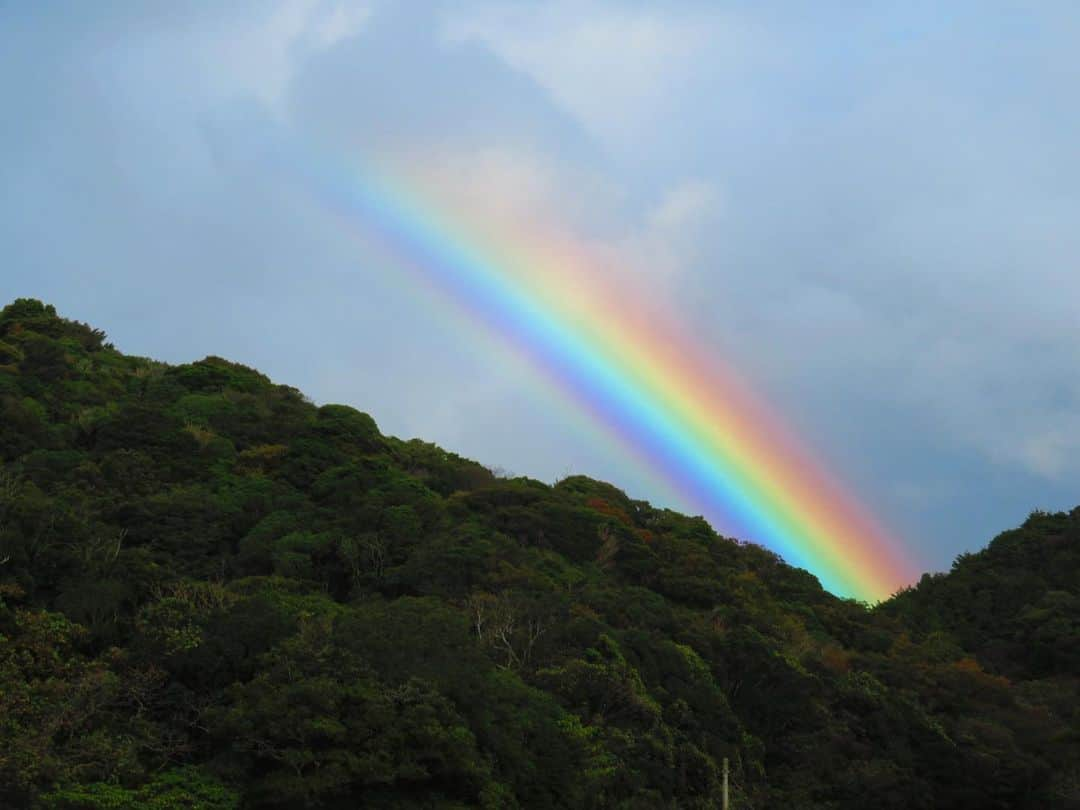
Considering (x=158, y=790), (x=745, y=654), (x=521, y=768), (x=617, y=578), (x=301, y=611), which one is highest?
(x=617, y=578)

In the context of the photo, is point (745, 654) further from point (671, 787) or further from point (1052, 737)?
point (1052, 737)

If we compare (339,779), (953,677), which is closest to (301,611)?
(339,779)

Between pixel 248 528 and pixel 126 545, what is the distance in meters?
5.58

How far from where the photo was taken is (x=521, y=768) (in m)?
27.8

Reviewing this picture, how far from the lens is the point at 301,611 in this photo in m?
33.3

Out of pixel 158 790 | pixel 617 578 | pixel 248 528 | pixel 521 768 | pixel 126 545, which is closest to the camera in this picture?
pixel 158 790

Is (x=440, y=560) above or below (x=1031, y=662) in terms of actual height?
below

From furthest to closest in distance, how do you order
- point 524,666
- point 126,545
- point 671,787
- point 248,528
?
point 248,528 → point 126,545 → point 524,666 → point 671,787

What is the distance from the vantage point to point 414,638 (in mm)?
30000

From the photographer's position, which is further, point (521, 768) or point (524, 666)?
point (524, 666)

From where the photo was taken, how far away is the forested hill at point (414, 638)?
2584 cm

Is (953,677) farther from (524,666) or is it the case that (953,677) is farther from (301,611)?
(301,611)

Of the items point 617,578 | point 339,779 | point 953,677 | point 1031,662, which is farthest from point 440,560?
point 1031,662

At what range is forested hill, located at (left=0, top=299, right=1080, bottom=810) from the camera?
25844 mm
